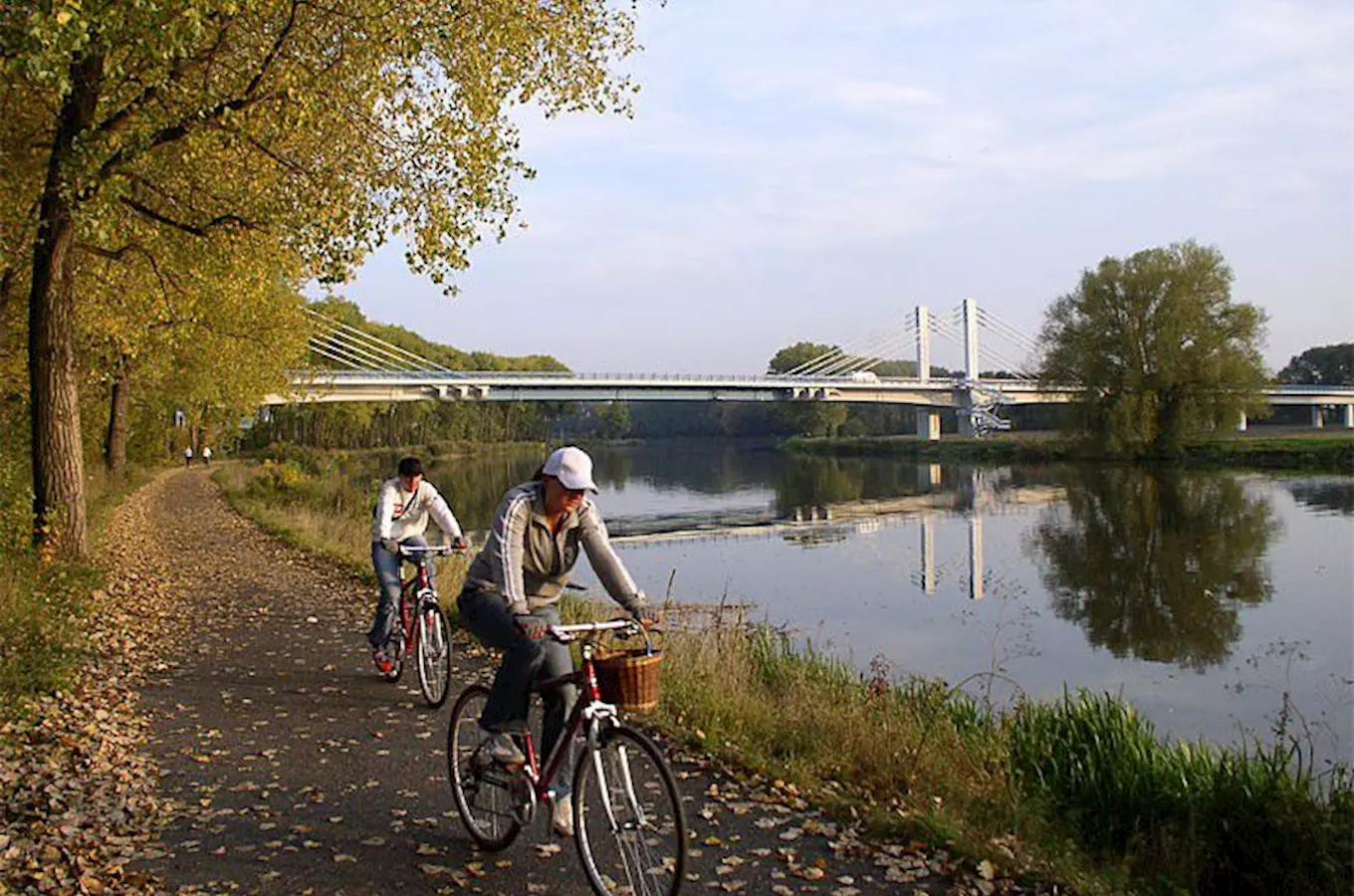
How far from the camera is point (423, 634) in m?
7.14

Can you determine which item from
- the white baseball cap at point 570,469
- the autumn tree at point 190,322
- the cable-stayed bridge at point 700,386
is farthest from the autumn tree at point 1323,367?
the white baseball cap at point 570,469

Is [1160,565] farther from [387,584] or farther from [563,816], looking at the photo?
[563,816]

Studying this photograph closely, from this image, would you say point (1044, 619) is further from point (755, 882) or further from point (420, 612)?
point (755, 882)

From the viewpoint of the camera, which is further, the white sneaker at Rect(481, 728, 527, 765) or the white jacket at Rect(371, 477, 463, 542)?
the white jacket at Rect(371, 477, 463, 542)

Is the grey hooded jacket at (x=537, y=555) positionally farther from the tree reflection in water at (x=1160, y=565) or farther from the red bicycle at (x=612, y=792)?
the tree reflection in water at (x=1160, y=565)

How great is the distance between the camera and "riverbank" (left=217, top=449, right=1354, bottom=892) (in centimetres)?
523

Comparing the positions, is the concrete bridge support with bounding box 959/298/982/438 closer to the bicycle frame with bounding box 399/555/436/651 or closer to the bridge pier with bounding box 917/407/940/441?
the bridge pier with bounding box 917/407/940/441

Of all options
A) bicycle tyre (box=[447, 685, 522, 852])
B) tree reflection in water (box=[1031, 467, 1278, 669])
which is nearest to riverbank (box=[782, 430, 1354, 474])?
tree reflection in water (box=[1031, 467, 1278, 669])

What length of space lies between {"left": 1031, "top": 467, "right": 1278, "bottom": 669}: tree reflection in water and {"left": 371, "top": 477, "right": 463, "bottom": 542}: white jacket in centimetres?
870

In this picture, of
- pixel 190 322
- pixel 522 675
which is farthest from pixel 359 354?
pixel 522 675

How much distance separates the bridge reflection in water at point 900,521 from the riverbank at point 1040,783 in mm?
9108

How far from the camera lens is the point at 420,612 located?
23.9ft

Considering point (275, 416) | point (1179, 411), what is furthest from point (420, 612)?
point (275, 416)

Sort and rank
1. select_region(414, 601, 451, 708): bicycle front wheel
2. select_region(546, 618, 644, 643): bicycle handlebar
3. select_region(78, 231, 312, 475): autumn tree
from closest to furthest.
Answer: select_region(546, 618, 644, 643): bicycle handlebar → select_region(414, 601, 451, 708): bicycle front wheel → select_region(78, 231, 312, 475): autumn tree
